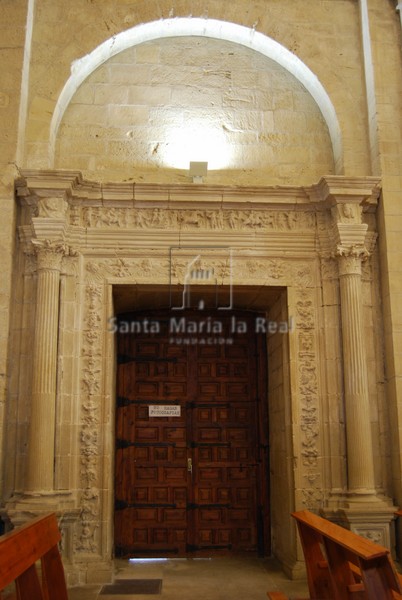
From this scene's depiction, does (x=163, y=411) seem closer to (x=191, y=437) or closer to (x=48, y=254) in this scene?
(x=191, y=437)

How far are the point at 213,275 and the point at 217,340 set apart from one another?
1.08m

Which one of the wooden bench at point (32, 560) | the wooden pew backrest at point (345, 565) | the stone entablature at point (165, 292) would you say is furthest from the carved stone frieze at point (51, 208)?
the wooden pew backrest at point (345, 565)

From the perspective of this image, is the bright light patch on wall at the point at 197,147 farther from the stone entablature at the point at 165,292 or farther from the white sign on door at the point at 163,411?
the white sign on door at the point at 163,411

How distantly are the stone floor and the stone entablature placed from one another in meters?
0.22

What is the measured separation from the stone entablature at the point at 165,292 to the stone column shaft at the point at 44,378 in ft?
0.04

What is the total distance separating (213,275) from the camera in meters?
5.91

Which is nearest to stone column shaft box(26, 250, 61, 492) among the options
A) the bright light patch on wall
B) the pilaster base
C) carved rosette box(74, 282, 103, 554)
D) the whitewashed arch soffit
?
carved rosette box(74, 282, 103, 554)

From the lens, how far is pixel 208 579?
5465 mm

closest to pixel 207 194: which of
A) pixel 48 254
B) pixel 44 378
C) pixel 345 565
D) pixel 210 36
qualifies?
pixel 48 254

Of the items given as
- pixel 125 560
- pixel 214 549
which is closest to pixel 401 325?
pixel 214 549

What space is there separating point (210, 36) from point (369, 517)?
484 centimetres

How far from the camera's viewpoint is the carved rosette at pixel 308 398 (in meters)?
5.61

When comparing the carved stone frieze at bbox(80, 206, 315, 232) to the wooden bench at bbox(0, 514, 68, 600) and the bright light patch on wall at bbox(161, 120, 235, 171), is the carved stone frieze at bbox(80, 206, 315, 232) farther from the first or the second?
the wooden bench at bbox(0, 514, 68, 600)

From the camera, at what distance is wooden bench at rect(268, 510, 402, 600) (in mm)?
2875
